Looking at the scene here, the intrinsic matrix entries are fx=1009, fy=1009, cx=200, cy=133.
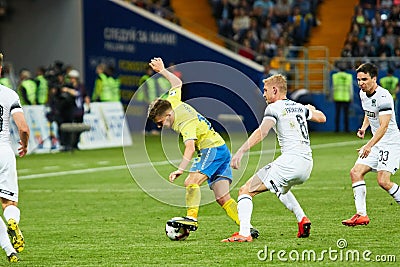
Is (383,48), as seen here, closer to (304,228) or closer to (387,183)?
(387,183)

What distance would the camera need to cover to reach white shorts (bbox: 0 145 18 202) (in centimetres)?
1002

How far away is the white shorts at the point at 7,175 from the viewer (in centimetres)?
1002

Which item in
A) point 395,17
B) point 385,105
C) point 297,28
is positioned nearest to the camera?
point 385,105

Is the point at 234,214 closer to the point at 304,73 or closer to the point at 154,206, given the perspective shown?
the point at 154,206

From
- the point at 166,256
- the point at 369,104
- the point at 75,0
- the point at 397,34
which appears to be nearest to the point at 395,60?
the point at 397,34

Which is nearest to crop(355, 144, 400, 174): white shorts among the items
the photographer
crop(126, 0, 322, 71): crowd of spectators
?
the photographer

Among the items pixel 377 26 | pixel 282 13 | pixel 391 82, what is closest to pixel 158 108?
pixel 391 82

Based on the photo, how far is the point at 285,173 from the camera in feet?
35.7

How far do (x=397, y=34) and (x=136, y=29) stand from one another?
9.92 metres

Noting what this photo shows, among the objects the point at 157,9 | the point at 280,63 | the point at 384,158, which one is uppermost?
the point at 157,9

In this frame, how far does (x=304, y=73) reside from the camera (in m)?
36.9

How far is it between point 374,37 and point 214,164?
83.5ft

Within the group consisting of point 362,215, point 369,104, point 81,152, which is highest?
point 369,104

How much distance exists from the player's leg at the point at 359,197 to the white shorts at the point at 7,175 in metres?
4.35
